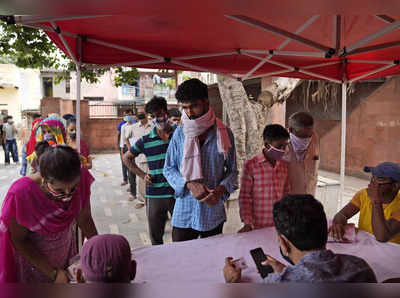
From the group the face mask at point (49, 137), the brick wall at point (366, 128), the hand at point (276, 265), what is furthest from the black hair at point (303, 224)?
the brick wall at point (366, 128)

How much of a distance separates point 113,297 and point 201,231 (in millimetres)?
2092

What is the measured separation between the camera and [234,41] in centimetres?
335

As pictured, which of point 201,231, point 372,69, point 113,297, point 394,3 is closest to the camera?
point 113,297

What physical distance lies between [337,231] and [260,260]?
2.62 feet

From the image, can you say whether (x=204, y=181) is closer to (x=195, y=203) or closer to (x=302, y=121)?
(x=195, y=203)

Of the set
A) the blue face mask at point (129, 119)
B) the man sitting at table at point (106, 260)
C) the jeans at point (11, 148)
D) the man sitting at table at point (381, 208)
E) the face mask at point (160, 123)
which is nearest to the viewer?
the man sitting at table at point (106, 260)

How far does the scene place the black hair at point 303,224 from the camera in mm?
1343

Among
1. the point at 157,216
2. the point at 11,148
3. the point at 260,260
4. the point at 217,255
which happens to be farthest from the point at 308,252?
the point at 11,148

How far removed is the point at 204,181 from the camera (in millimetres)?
2396

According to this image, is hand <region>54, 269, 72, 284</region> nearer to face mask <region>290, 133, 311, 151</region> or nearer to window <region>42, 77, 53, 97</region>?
face mask <region>290, 133, 311, 151</region>

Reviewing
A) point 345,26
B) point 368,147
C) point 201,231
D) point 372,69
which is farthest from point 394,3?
point 368,147

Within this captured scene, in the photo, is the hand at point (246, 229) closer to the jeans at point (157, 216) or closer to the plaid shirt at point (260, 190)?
the plaid shirt at point (260, 190)

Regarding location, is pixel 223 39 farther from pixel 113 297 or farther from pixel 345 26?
pixel 113 297

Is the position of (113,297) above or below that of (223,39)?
below
